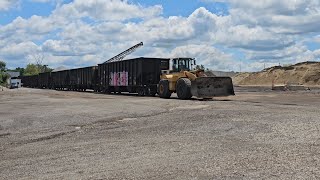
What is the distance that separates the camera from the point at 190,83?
91.5 ft

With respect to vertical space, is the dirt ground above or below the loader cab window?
A: below

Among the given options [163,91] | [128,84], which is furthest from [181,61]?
[128,84]

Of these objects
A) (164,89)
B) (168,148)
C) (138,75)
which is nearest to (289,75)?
(138,75)

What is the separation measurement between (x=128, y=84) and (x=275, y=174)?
3160 cm

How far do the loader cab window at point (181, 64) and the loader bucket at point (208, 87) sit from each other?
12.9 ft

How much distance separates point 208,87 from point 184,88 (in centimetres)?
170

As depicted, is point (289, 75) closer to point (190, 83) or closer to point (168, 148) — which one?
point (190, 83)

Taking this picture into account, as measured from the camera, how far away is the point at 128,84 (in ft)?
126

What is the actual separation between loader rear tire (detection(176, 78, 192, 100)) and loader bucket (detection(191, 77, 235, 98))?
452 mm

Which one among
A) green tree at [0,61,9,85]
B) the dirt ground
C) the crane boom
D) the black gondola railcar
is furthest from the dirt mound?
green tree at [0,61,9,85]

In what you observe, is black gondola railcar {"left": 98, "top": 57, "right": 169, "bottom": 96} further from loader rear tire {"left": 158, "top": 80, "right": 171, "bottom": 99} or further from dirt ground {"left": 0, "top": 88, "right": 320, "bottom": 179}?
dirt ground {"left": 0, "top": 88, "right": 320, "bottom": 179}

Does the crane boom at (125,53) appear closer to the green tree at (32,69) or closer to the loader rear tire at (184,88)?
the loader rear tire at (184,88)

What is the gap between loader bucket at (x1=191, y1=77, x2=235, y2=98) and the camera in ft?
88.4

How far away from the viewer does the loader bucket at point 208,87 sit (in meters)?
27.0
